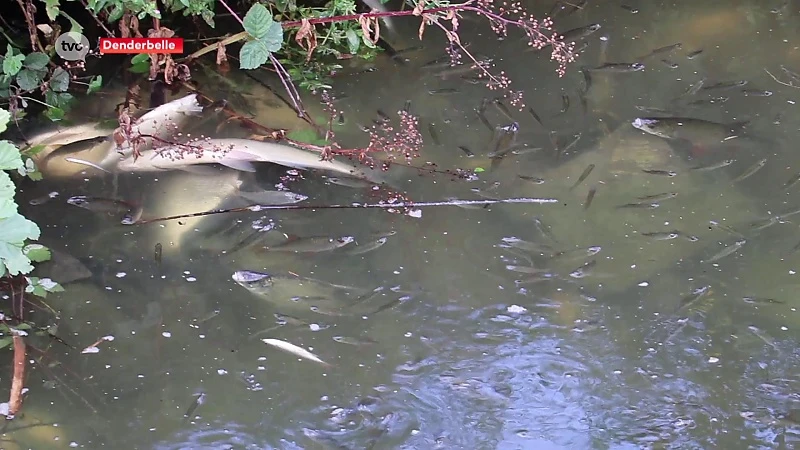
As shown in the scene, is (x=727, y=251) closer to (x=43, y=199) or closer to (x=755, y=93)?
(x=755, y=93)

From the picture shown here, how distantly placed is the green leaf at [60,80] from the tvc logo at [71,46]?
0.16 meters

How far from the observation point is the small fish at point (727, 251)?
2.19 meters

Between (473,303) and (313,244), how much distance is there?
1.73 feet

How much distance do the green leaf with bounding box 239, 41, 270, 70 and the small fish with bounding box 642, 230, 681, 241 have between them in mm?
1347

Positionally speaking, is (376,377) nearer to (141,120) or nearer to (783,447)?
(783,447)

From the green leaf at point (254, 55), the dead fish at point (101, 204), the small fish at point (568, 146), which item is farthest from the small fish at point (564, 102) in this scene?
the dead fish at point (101, 204)

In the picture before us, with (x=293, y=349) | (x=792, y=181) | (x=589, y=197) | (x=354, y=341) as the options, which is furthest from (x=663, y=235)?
(x=293, y=349)

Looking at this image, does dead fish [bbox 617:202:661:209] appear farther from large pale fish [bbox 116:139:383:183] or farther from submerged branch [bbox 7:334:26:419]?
submerged branch [bbox 7:334:26:419]

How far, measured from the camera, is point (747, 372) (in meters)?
1.90

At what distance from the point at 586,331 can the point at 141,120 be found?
5.61 feet

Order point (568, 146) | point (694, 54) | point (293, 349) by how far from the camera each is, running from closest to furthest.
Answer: point (293, 349)
point (568, 146)
point (694, 54)

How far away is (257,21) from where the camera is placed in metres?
2.32

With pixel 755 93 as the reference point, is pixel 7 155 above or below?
above

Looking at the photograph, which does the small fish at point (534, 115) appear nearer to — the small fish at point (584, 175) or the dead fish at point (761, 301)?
the small fish at point (584, 175)
